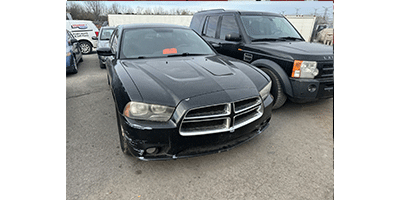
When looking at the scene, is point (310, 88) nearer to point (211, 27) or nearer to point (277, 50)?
point (277, 50)

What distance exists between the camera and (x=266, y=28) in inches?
174

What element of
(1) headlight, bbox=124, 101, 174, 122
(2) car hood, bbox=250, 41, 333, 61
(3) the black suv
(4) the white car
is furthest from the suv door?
(4) the white car

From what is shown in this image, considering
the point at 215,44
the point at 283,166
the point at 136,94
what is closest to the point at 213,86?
the point at 136,94

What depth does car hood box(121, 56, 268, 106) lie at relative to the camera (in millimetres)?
2061

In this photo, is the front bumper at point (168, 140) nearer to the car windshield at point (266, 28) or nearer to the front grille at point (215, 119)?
the front grille at point (215, 119)

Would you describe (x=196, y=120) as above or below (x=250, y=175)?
above

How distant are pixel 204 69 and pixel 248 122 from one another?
0.85 m

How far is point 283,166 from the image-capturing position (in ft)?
7.89

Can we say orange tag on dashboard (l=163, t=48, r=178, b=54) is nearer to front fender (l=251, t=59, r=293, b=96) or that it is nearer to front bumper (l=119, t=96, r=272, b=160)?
front bumper (l=119, t=96, r=272, b=160)

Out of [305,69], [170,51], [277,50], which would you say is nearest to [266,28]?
[277,50]

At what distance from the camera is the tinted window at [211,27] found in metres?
5.00

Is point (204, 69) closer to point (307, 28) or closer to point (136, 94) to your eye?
point (136, 94)

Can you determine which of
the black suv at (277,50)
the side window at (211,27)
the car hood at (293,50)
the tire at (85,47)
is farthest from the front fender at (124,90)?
the tire at (85,47)

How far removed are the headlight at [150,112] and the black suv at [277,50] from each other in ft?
6.03
